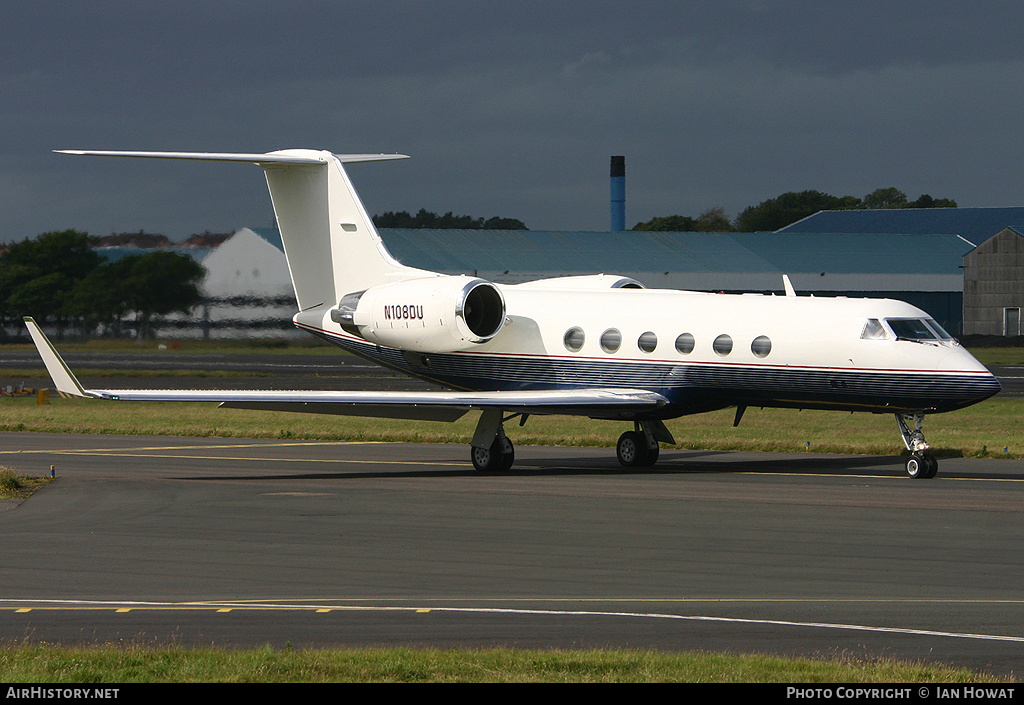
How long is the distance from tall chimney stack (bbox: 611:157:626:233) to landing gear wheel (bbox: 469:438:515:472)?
271 ft

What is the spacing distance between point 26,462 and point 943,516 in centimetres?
1806

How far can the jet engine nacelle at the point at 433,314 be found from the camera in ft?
91.6

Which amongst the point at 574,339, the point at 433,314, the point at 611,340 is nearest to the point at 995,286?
the point at 574,339

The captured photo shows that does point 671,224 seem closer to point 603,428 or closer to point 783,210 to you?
point 783,210

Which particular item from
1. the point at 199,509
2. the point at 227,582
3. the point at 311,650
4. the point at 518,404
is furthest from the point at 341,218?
the point at 311,650

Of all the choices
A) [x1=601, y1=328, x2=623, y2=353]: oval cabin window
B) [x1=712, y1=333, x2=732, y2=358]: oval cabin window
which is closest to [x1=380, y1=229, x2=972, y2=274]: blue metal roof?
[x1=601, y1=328, x2=623, y2=353]: oval cabin window

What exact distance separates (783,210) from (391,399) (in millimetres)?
123788

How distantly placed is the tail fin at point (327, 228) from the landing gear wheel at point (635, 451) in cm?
621

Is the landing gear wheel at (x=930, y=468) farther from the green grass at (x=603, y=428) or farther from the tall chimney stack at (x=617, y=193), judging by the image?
the tall chimney stack at (x=617, y=193)

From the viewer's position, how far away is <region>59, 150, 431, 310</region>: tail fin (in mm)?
31047

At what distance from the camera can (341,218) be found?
31.2 m

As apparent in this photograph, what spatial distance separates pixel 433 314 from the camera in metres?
28.0

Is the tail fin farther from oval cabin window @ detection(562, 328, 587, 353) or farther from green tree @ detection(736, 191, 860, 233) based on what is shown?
green tree @ detection(736, 191, 860, 233)

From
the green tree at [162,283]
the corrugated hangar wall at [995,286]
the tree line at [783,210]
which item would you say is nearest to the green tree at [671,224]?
the tree line at [783,210]
